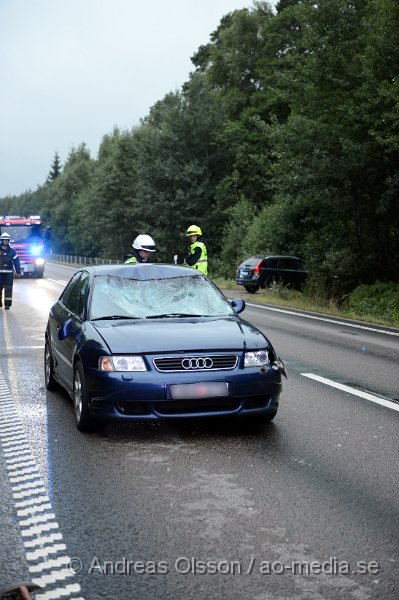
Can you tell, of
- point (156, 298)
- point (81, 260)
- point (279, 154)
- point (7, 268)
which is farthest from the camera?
point (81, 260)

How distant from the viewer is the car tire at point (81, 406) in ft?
23.3

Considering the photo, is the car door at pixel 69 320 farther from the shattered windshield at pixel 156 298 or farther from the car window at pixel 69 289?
the shattered windshield at pixel 156 298

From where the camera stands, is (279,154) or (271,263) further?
(271,263)

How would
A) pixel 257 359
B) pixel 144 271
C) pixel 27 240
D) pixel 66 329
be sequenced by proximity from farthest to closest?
pixel 27 240
pixel 144 271
pixel 66 329
pixel 257 359

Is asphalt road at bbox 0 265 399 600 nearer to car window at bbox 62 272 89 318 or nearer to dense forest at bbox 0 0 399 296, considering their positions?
car window at bbox 62 272 89 318

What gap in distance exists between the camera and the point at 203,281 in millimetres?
8742

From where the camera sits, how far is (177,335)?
7.14 metres

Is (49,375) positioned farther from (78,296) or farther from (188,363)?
(188,363)

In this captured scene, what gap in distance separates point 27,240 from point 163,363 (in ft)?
122

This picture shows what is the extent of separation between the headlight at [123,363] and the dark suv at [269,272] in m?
24.7

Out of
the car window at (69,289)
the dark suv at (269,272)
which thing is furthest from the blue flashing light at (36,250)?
the car window at (69,289)

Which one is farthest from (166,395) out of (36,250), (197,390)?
(36,250)

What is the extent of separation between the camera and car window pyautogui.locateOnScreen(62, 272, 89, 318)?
27.4ft

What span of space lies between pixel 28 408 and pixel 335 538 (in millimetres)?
4538
